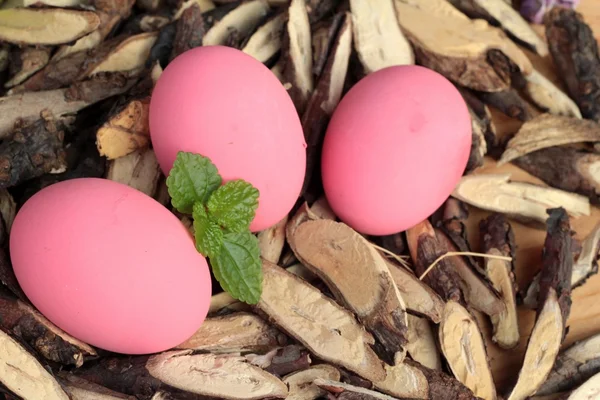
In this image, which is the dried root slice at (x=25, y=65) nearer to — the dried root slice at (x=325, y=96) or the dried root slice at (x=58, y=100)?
the dried root slice at (x=58, y=100)

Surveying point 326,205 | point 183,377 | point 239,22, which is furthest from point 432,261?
point 239,22

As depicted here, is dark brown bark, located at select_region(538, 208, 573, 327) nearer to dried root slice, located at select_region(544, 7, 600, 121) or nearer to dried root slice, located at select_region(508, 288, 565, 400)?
dried root slice, located at select_region(508, 288, 565, 400)

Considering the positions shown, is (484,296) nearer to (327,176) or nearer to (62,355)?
(327,176)

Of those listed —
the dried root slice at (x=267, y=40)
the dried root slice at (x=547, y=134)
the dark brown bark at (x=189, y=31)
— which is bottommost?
the dried root slice at (x=547, y=134)

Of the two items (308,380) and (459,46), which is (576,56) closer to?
(459,46)

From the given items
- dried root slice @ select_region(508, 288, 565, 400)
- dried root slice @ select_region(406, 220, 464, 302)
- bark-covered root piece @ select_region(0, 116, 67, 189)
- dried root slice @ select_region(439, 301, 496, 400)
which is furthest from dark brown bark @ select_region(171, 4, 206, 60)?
dried root slice @ select_region(508, 288, 565, 400)


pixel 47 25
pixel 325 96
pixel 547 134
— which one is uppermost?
pixel 47 25

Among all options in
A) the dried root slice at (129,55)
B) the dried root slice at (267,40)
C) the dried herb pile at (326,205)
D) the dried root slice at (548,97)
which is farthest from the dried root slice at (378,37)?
the dried root slice at (129,55)
